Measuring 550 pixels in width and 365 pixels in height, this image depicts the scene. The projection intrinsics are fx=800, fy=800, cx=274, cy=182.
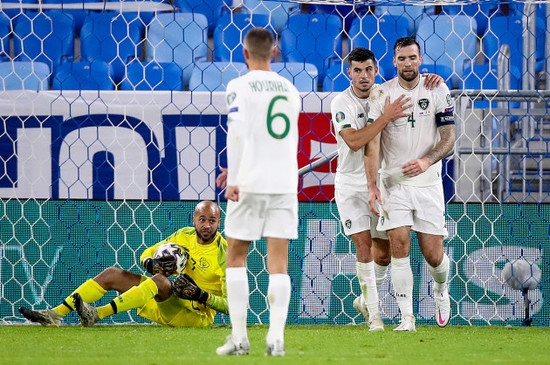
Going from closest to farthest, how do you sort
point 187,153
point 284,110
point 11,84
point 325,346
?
1. point 284,110
2. point 325,346
3. point 187,153
4. point 11,84

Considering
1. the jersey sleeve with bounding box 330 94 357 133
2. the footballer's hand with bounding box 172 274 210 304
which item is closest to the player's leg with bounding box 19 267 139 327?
the footballer's hand with bounding box 172 274 210 304

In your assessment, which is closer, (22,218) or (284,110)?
(284,110)

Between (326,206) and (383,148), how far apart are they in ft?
2.64

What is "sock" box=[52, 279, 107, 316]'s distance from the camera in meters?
4.86

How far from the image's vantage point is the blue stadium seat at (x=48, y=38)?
24.4 ft

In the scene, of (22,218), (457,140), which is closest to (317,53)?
(457,140)

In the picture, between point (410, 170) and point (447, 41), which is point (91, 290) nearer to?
point (410, 170)

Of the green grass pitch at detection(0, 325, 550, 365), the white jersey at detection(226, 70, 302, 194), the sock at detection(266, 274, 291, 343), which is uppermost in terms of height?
the white jersey at detection(226, 70, 302, 194)

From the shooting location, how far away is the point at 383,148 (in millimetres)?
4812

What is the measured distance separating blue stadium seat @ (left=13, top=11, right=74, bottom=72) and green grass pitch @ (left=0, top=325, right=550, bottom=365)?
3.23 metres

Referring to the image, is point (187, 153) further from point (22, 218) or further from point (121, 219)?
point (22, 218)

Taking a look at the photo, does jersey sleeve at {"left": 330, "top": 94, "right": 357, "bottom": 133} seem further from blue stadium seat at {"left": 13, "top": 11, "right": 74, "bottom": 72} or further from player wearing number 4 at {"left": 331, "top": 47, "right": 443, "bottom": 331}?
blue stadium seat at {"left": 13, "top": 11, "right": 74, "bottom": 72}

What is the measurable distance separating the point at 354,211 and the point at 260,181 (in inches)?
64.5

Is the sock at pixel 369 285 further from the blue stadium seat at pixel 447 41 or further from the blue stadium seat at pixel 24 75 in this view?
the blue stadium seat at pixel 24 75
